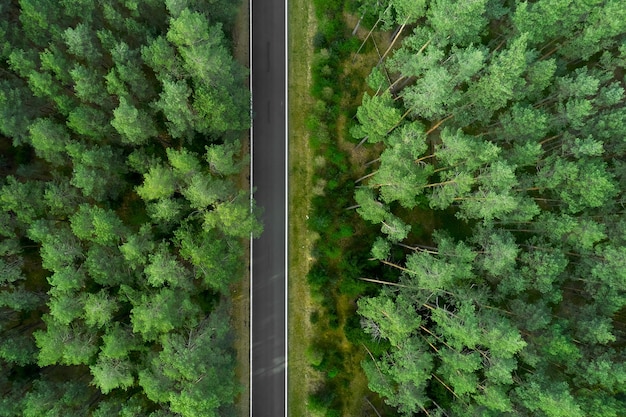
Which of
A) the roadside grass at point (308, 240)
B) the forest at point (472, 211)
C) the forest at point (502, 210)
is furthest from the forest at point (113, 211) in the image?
the forest at point (502, 210)

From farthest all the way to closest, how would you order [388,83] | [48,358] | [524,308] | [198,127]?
[388,83], [524,308], [198,127], [48,358]

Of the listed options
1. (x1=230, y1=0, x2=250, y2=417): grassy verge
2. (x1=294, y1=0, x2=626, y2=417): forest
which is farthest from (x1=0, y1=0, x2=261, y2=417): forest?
(x1=294, y1=0, x2=626, y2=417): forest

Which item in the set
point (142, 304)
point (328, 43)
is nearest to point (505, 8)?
point (328, 43)

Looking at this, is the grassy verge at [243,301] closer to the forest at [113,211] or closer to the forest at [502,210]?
the forest at [113,211]

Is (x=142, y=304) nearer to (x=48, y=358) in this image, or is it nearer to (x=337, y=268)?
(x=48, y=358)

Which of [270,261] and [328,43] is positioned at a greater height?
[328,43]

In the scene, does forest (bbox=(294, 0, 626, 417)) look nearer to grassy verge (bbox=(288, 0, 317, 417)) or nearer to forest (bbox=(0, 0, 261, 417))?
grassy verge (bbox=(288, 0, 317, 417))

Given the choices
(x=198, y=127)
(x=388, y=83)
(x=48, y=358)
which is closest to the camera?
(x=48, y=358)
